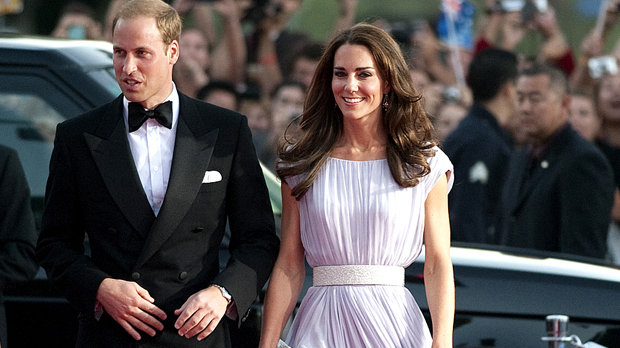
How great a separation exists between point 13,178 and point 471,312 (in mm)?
1869

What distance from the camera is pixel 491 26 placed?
10.0 meters

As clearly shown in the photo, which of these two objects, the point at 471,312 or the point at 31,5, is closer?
the point at 471,312

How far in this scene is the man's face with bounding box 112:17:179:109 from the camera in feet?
10.2

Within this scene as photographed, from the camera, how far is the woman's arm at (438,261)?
329 centimetres

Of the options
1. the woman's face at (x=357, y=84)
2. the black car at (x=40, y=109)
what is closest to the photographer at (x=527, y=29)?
the black car at (x=40, y=109)

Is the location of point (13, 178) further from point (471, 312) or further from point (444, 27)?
point (444, 27)

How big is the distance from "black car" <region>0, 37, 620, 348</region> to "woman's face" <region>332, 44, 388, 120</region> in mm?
887

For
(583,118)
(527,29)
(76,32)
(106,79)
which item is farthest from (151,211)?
(527,29)

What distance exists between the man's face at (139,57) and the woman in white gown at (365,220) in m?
0.59

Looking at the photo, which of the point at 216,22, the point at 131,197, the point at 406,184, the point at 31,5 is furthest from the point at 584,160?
the point at 31,5

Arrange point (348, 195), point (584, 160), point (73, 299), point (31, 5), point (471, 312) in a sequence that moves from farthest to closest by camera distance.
A: point (31, 5) < point (584, 160) < point (471, 312) < point (348, 195) < point (73, 299)

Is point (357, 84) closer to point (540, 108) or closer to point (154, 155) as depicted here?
point (154, 155)

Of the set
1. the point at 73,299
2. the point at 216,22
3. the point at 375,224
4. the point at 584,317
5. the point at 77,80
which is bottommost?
the point at 584,317

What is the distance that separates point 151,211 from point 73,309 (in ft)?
→ 3.13
